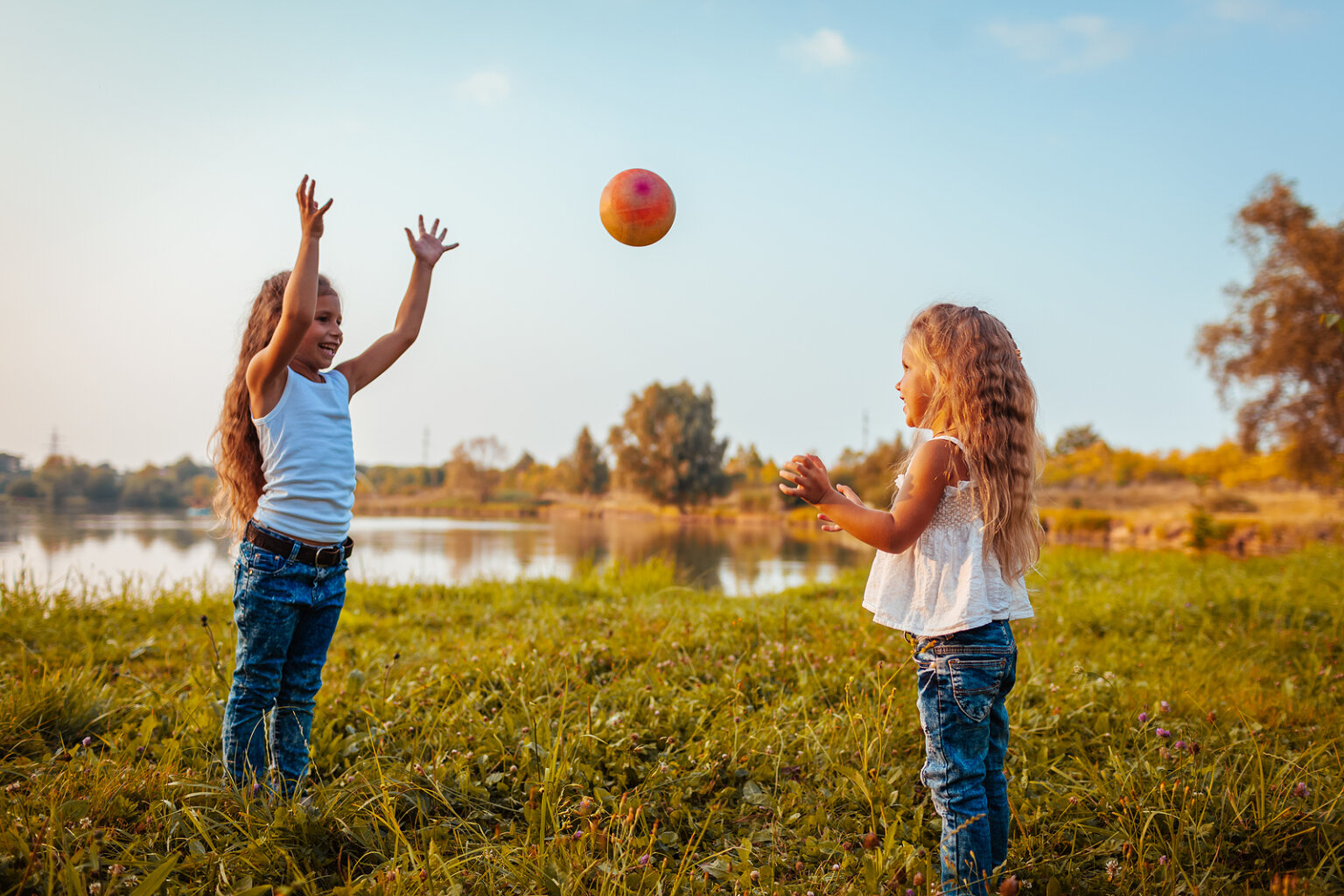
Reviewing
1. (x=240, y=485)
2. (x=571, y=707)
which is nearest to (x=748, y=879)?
(x=571, y=707)

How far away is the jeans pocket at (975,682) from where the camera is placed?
1951mm

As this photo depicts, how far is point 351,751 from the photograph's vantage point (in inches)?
105

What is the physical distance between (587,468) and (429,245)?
42729 mm

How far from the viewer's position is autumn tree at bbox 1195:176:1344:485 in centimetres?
A: 1725

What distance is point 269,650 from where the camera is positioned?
2.31 m

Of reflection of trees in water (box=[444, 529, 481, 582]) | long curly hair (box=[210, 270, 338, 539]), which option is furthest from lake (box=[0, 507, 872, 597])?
long curly hair (box=[210, 270, 338, 539])

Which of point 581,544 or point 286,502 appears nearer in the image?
point 286,502

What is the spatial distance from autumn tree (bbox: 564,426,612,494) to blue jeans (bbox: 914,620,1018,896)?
1687 inches

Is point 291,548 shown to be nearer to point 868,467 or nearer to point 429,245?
point 429,245

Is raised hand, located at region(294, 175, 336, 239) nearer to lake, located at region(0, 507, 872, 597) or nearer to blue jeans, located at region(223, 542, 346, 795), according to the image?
blue jeans, located at region(223, 542, 346, 795)

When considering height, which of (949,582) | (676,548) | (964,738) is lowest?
(676,548)

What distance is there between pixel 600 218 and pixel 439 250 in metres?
0.67

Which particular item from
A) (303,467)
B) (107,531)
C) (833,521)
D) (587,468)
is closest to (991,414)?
(833,521)

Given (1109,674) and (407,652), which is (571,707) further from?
(1109,674)
